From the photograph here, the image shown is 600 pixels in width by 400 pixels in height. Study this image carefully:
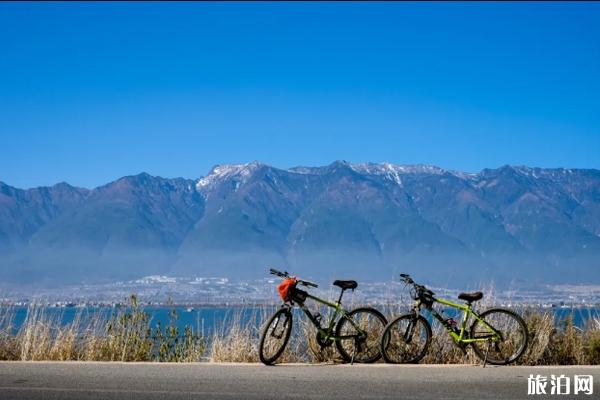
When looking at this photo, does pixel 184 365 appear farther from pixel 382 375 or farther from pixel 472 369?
pixel 472 369

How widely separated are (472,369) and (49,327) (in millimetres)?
6630

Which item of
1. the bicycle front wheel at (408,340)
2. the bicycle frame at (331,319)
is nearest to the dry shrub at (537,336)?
the bicycle front wheel at (408,340)

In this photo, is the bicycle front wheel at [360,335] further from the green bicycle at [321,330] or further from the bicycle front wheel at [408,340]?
the bicycle front wheel at [408,340]

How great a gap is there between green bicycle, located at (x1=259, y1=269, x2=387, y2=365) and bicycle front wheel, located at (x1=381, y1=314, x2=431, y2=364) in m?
0.24

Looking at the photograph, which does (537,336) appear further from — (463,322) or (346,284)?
(346,284)

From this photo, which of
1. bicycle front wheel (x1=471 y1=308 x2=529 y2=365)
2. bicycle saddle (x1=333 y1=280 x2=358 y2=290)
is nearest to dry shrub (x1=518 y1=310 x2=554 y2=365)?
bicycle front wheel (x1=471 y1=308 x2=529 y2=365)

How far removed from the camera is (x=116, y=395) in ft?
28.8

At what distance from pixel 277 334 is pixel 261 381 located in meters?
1.66

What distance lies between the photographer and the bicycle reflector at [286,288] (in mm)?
11188

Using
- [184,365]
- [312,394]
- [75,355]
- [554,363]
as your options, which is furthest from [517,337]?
[75,355]

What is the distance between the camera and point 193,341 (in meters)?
13.1

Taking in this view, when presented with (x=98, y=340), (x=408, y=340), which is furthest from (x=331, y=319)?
(x=98, y=340)

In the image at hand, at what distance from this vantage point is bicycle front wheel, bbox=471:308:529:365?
37.1 feet

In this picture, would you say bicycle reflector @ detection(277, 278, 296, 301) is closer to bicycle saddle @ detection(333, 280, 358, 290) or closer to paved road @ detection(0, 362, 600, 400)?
bicycle saddle @ detection(333, 280, 358, 290)
